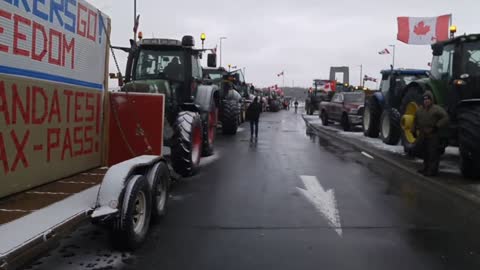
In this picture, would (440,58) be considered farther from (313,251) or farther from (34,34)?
(34,34)

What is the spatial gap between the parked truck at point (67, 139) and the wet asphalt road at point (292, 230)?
41cm

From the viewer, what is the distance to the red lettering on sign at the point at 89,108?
5.94 m

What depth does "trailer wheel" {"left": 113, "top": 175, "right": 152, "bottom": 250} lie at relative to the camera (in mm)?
4727

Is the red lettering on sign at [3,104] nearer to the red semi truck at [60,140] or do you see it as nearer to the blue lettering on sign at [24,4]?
the red semi truck at [60,140]

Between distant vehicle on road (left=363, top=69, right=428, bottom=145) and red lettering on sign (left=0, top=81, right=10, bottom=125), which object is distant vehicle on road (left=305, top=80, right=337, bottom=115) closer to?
distant vehicle on road (left=363, top=69, right=428, bottom=145)

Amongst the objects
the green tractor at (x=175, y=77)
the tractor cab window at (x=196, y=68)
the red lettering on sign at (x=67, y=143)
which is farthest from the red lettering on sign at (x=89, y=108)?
the tractor cab window at (x=196, y=68)

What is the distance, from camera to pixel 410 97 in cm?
1224

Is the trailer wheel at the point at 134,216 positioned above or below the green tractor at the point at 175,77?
below

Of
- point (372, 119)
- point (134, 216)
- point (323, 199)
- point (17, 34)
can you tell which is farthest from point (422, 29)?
point (17, 34)

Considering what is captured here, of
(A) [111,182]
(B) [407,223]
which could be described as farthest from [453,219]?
(A) [111,182]

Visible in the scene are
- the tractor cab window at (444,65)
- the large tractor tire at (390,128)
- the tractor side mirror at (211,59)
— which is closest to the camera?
the tractor cab window at (444,65)

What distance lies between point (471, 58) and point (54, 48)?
8.24 meters

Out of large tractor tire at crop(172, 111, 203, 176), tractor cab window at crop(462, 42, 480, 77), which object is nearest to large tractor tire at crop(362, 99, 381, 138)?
tractor cab window at crop(462, 42, 480, 77)

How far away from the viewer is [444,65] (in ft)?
35.0
